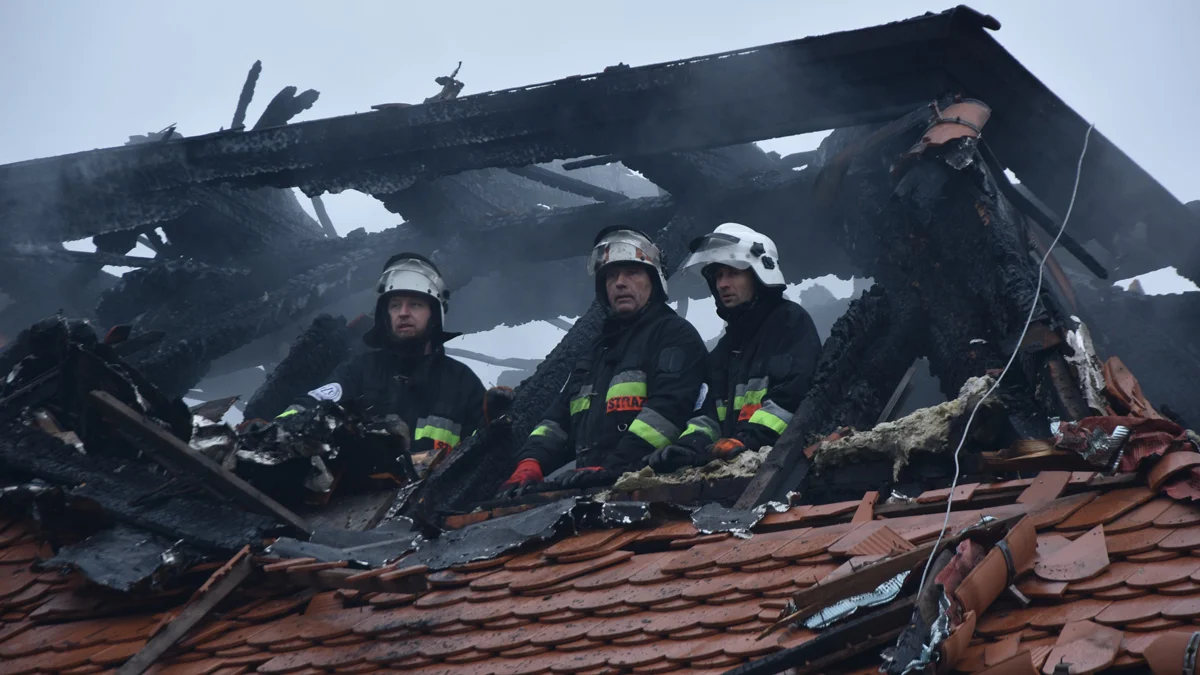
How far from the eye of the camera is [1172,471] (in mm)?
3633

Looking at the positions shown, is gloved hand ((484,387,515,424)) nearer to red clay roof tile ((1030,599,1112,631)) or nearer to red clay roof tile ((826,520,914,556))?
red clay roof tile ((826,520,914,556))

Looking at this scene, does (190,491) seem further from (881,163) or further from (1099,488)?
(881,163)

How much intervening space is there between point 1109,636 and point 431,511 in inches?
144

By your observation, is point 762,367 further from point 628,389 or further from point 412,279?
point 412,279

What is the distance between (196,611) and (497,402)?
8.42 ft

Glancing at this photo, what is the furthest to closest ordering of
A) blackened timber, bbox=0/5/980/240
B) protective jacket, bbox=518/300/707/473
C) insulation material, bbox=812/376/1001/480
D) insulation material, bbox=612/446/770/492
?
blackened timber, bbox=0/5/980/240 < protective jacket, bbox=518/300/707/473 < insulation material, bbox=612/446/770/492 < insulation material, bbox=812/376/1001/480

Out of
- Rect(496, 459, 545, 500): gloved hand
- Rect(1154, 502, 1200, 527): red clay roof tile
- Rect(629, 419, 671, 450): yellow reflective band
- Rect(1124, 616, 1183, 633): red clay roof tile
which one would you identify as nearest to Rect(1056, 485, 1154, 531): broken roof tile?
Rect(1154, 502, 1200, 527): red clay roof tile

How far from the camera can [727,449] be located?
17.6 feet

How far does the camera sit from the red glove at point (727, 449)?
5.34 meters

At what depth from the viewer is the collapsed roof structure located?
3.55m

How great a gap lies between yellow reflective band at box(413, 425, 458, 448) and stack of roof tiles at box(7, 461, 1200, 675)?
222 cm

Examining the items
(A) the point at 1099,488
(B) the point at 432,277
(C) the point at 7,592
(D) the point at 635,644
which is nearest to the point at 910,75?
(B) the point at 432,277

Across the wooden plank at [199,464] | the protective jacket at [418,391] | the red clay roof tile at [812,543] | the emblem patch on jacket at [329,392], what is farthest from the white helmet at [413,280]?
the red clay roof tile at [812,543]

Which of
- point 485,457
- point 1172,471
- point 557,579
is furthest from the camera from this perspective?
point 485,457
